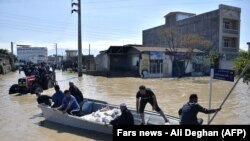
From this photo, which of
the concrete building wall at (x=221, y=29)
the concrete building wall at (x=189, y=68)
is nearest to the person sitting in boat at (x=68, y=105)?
the concrete building wall at (x=189, y=68)

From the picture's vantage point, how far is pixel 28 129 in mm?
10625

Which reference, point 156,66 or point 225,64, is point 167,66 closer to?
point 156,66

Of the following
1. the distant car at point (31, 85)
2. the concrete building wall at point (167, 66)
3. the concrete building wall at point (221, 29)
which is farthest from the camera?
the concrete building wall at point (221, 29)

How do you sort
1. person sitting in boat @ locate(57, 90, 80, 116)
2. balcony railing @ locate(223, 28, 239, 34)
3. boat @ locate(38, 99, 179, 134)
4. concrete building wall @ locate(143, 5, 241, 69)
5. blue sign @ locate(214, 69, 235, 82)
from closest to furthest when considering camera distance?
blue sign @ locate(214, 69, 235, 82) < boat @ locate(38, 99, 179, 134) < person sitting in boat @ locate(57, 90, 80, 116) < concrete building wall @ locate(143, 5, 241, 69) < balcony railing @ locate(223, 28, 239, 34)

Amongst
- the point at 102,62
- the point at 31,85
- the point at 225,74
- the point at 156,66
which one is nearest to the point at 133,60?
the point at 156,66

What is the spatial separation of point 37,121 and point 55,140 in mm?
2655

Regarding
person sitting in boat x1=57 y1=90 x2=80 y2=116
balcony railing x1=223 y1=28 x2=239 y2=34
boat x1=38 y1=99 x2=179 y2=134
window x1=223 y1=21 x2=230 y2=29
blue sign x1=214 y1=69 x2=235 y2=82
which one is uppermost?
window x1=223 y1=21 x2=230 y2=29

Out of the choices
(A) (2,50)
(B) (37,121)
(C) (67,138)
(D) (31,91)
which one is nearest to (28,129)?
(B) (37,121)

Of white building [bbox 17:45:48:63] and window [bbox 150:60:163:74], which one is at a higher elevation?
white building [bbox 17:45:48:63]

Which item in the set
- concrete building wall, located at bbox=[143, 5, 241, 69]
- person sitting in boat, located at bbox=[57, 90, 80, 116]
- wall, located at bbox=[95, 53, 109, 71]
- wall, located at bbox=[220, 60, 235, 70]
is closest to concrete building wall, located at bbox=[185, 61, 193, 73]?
concrete building wall, located at bbox=[143, 5, 241, 69]

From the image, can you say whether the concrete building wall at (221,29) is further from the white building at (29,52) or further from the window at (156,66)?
the white building at (29,52)

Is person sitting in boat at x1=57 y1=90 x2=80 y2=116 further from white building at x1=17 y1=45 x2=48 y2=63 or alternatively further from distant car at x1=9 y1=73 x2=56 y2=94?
white building at x1=17 y1=45 x2=48 y2=63

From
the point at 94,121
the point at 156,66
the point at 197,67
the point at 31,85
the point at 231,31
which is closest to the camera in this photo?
the point at 94,121

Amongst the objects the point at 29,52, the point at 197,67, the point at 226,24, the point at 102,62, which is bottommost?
the point at 197,67
